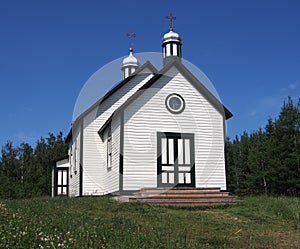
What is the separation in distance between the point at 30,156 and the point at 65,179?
21.6m

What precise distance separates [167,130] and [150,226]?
26.1 ft

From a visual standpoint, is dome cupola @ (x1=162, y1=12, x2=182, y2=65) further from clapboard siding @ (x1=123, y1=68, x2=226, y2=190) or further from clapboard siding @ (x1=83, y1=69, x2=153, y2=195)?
clapboard siding @ (x1=123, y1=68, x2=226, y2=190)

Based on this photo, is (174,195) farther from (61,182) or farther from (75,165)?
(61,182)

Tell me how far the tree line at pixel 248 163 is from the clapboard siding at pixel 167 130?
7130mm

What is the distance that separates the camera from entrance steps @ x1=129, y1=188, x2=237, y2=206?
13.9 meters

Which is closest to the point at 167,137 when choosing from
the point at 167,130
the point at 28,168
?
the point at 167,130

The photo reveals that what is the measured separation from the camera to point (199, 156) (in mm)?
16984

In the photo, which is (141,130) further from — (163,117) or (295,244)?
(295,244)

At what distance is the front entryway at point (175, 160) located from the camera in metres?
16.5

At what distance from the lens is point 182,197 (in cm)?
1436

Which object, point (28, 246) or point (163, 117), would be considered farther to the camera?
point (163, 117)

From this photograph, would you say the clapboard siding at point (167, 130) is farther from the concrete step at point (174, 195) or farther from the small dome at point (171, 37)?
the small dome at point (171, 37)

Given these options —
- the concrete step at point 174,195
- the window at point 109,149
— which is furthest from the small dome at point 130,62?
the concrete step at point 174,195

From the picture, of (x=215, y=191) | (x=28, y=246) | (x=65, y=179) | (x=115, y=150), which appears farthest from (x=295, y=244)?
(x=65, y=179)
